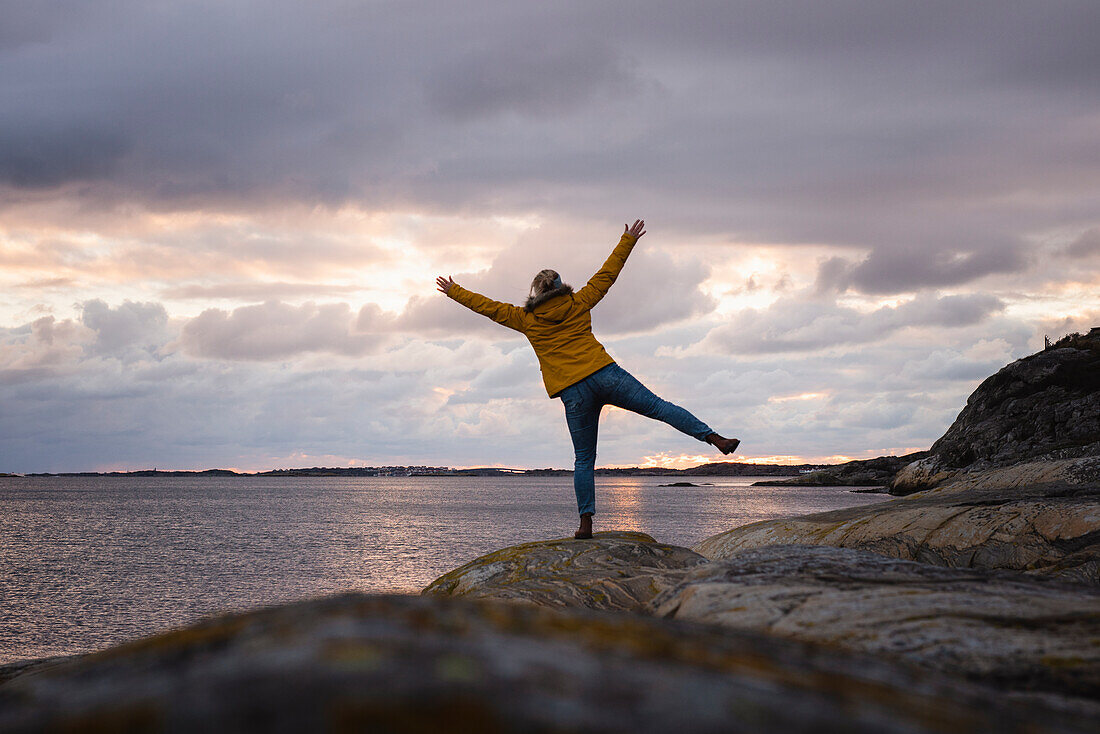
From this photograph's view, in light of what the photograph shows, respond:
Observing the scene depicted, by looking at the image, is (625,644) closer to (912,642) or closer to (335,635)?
(335,635)

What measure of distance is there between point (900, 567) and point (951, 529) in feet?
18.4

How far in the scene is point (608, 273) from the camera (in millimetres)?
8984

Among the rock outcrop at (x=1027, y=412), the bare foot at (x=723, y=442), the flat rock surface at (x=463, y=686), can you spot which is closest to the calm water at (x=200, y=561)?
the rock outcrop at (x=1027, y=412)

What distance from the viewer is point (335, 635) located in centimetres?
177

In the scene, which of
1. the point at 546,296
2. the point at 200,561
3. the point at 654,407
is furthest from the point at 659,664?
the point at 200,561

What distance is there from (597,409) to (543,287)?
5.31 ft

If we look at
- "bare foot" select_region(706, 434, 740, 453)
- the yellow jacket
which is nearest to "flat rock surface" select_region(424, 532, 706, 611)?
"bare foot" select_region(706, 434, 740, 453)

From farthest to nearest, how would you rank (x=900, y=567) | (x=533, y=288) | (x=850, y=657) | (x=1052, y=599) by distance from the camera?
(x=533, y=288) → (x=900, y=567) → (x=1052, y=599) → (x=850, y=657)

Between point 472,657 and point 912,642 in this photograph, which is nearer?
point 472,657

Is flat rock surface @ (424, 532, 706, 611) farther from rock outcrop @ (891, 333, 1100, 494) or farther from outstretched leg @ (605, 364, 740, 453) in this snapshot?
rock outcrop @ (891, 333, 1100, 494)

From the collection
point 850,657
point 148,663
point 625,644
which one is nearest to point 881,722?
point 625,644

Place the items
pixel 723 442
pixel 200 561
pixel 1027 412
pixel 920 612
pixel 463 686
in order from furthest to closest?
pixel 1027 412 → pixel 200 561 → pixel 723 442 → pixel 920 612 → pixel 463 686

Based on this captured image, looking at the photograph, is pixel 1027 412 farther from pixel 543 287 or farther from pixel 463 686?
pixel 463 686

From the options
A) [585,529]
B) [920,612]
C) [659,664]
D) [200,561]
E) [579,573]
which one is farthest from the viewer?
[200,561]
